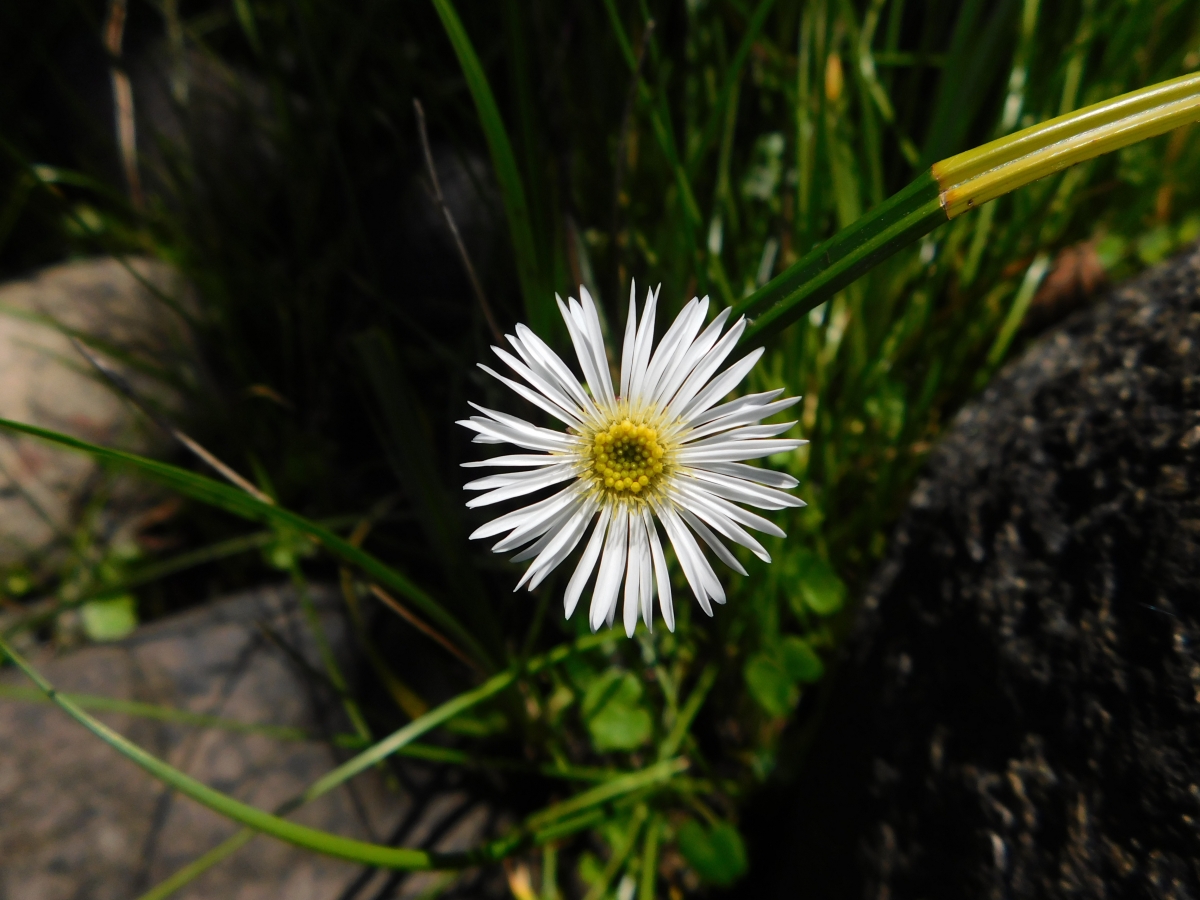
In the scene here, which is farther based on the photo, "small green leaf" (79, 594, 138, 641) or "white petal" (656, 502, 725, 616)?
"small green leaf" (79, 594, 138, 641)

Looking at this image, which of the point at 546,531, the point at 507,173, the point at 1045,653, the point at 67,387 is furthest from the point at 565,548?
the point at 67,387

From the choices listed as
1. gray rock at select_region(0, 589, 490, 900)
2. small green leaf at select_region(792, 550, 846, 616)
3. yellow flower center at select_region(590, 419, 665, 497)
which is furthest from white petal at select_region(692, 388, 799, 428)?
gray rock at select_region(0, 589, 490, 900)

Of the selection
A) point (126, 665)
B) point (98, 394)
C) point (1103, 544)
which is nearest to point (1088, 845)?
point (1103, 544)

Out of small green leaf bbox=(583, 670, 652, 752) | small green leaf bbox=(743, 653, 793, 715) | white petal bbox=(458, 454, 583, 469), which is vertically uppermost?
white petal bbox=(458, 454, 583, 469)

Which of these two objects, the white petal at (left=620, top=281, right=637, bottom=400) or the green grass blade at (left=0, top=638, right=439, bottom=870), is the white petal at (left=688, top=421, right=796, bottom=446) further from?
the green grass blade at (left=0, top=638, right=439, bottom=870)

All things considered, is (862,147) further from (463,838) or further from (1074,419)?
(463,838)
